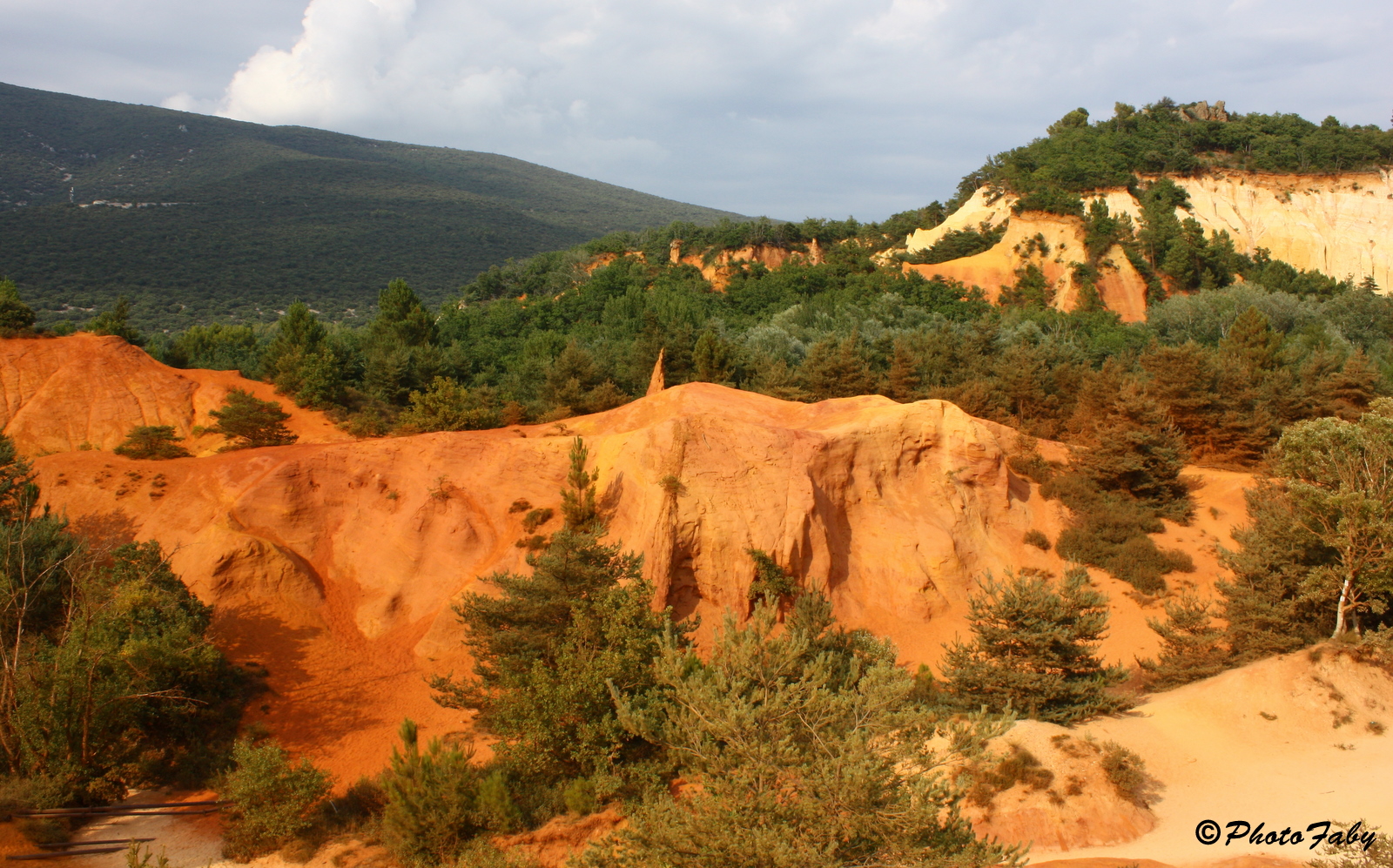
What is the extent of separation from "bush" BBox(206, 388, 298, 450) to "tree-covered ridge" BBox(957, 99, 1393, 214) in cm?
4883

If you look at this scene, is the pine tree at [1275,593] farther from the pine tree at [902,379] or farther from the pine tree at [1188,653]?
the pine tree at [902,379]

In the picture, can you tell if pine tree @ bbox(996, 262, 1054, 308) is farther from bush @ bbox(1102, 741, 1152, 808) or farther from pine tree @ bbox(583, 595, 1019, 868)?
pine tree @ bbox(583, 595, 1019, 868)

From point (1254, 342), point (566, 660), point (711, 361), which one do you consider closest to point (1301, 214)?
point (1254, 342)

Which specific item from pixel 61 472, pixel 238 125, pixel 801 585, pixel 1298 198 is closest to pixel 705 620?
pixel 801 585

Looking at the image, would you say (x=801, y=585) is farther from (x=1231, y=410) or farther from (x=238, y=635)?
(x=1231, y=410)

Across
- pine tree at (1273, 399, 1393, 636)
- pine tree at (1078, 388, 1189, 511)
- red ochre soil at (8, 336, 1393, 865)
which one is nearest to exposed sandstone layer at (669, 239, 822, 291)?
red ochre soil at (8, 336, 1393, 865)

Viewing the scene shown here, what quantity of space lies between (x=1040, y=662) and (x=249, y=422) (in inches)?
890

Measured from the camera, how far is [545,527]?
19.5 m

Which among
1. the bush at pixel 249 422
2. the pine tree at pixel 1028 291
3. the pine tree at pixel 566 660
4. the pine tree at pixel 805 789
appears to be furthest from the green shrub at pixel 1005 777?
the pine tree at pixel 1028 291

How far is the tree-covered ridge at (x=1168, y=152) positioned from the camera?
2224 inches

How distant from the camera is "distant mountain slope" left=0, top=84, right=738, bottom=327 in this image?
2462 inches

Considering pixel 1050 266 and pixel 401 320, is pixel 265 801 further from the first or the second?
pixel 1050 266

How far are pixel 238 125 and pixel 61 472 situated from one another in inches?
5113

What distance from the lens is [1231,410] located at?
1061 inches
